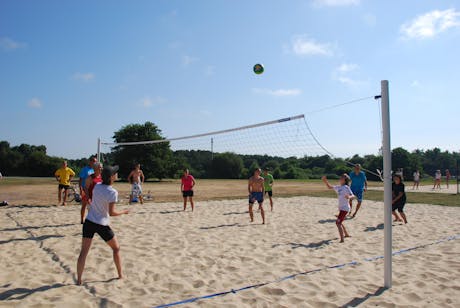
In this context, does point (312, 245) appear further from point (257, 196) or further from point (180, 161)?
point (180, 161)

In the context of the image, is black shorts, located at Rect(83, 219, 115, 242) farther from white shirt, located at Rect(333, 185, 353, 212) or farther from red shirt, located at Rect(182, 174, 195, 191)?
red shirt, located at Rect(182, 174, 195, 191)

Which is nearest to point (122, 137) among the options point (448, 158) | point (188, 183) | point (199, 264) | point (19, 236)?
point (188, 183)

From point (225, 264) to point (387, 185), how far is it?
7.64 feet

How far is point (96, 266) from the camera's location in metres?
4.36

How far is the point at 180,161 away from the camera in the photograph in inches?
1688

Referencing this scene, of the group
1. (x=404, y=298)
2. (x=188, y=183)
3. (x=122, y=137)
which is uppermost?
(x=122, y=137)

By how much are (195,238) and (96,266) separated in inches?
81.8

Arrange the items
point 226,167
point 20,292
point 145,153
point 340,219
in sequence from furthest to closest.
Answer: point 226,167 < point 145,153 < point 340,219 < point 20,292

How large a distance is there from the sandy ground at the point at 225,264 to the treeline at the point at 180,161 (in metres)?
18.1

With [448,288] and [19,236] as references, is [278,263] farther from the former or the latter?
[19,236]

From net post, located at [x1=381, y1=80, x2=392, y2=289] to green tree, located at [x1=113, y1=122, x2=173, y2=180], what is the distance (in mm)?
32634

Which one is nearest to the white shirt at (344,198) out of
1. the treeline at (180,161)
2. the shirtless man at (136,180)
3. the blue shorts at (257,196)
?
the blue shorts at (257,196)

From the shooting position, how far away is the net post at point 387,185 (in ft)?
11.9

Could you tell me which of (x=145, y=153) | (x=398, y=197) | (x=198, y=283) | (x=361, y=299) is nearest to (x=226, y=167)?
(x=145, y=153)
